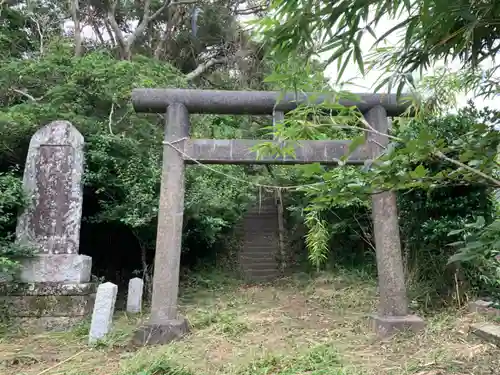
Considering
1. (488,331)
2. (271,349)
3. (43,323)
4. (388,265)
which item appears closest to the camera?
(488,331)

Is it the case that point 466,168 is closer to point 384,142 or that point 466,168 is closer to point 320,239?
point 384,142

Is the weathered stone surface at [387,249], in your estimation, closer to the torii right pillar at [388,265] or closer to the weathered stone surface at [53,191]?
the torii right pillar at [388,265]

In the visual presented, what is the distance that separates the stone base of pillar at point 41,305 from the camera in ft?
15.6

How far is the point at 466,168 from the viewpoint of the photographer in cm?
136

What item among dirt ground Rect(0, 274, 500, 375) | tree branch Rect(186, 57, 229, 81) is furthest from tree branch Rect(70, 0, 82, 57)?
Answer: dirt ground Rect(0, 274, 500, 375)

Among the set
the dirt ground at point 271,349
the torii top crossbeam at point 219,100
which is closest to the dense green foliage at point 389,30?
the dirt ground at point 271,349

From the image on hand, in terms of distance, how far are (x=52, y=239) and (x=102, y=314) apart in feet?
4.31

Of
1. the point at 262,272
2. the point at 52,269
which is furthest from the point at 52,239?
the point at 262,272

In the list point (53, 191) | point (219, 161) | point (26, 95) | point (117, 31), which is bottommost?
point (53, 191)

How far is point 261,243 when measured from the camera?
11.3 metres

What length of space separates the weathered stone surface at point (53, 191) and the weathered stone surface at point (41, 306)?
0.55 metres

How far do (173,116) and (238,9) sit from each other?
7.58 meters

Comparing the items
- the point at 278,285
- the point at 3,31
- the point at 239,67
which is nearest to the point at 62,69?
the point at 3,31

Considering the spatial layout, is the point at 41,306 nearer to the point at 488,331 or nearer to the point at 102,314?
the point at 102,314
